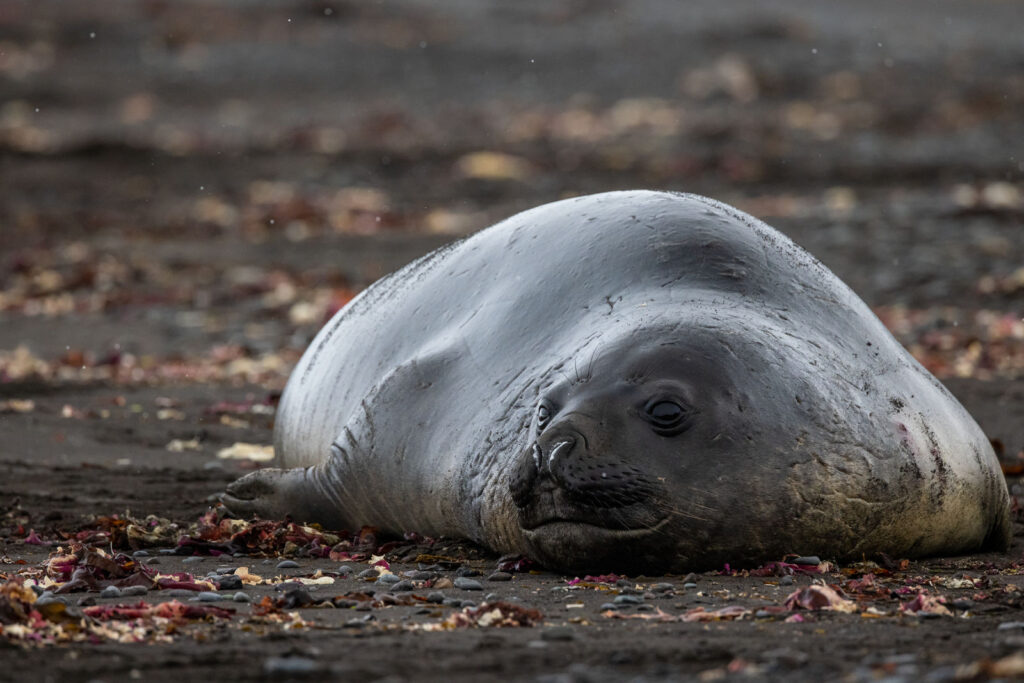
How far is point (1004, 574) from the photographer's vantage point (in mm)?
4672

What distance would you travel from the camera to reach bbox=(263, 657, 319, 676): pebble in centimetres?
330

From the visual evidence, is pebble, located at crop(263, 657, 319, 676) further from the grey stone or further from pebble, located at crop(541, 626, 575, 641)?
the grey stone

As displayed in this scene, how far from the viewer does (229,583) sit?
4.45 metres

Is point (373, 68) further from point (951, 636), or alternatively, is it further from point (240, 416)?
point (951, 636)

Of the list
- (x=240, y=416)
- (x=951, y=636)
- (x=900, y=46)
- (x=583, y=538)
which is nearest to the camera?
(x=951, y=636)

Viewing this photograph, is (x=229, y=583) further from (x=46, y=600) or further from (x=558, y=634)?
(x=558, y=634)

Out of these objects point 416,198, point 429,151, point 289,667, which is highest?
point 429,151

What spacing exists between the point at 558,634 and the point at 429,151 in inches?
721

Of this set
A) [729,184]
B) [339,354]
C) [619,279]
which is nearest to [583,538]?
[619,279]

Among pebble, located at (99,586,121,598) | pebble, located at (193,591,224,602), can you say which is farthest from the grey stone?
pebble, located at (99,586,121,598)

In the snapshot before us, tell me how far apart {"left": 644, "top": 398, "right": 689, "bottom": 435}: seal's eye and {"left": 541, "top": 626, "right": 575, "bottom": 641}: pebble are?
81 centimetres

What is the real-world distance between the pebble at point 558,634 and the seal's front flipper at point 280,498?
198 cm

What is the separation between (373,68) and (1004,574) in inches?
919

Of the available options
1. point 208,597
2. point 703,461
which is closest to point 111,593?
point 208,597
